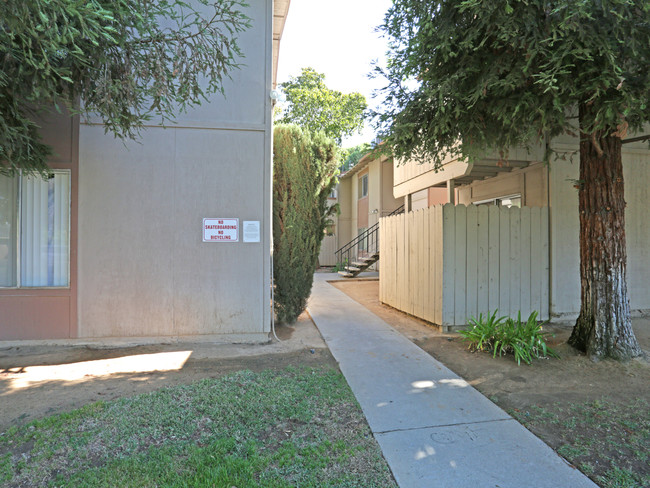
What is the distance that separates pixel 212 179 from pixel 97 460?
13.5 ft

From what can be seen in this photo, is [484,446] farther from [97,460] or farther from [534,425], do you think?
[97,460]

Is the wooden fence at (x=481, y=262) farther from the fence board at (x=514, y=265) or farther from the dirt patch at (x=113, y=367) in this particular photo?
the dirt patch at (x=113, y=367)

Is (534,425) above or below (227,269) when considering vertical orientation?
below

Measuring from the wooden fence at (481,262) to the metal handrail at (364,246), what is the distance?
9.36 metres

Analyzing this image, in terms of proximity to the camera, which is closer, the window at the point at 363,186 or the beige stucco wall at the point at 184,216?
the beige stucco wall at the point at 184,216

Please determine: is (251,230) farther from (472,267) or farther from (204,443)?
(472,267)

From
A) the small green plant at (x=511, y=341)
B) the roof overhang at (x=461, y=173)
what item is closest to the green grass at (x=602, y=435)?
the small green plant at (x=511, y=341)

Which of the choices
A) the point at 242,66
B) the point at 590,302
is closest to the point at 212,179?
the point at 242,66

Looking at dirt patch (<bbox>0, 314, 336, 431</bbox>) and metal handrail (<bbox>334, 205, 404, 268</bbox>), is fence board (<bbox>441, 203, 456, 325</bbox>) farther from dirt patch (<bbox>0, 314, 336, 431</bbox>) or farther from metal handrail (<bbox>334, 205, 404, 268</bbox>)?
metal handrail (<bbox>334, 205, 404, 268</bbox>)

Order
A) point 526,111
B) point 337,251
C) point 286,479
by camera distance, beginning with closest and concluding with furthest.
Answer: point 286,479, point 526,111, point 337,251

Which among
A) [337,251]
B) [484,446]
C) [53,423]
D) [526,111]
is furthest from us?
[337,251]

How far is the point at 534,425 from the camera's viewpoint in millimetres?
3439

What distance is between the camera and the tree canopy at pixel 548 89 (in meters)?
3.86

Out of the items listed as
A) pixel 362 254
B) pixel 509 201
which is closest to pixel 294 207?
pixel 509 201
